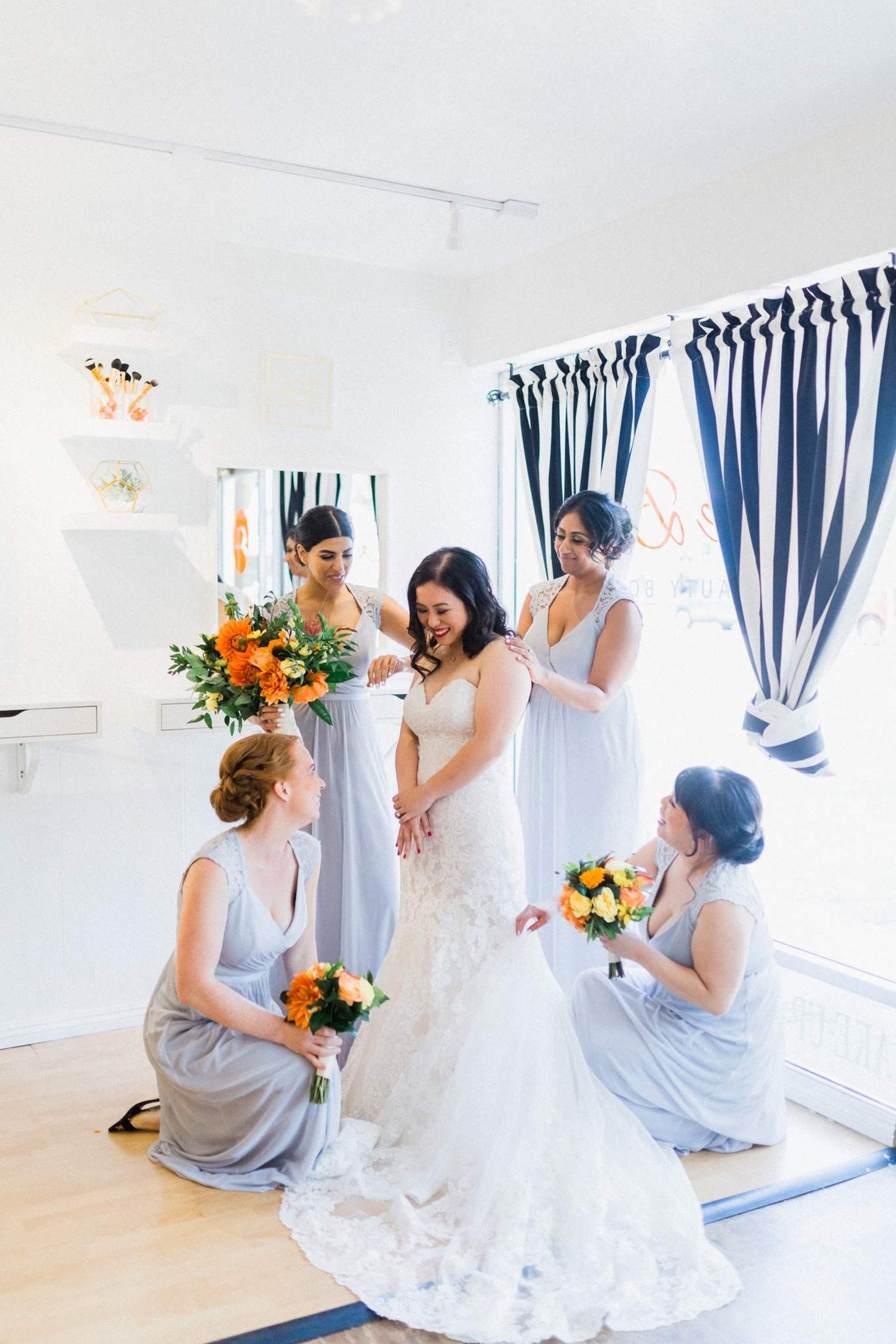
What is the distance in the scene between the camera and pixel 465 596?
3152 millimetres

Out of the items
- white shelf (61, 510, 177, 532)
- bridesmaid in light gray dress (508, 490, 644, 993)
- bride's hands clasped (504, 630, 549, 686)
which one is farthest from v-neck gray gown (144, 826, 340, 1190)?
white shelf (61, 510, 177, 532)

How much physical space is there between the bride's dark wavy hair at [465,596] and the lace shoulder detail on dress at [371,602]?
64 cm

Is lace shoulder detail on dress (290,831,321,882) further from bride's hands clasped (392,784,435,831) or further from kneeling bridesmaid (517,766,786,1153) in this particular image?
kneeling bridesmaid (517,766,786,1153)

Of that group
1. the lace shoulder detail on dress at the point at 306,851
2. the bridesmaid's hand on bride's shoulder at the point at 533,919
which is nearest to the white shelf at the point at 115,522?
the lace shoulder detail on dress at the point at 306,851

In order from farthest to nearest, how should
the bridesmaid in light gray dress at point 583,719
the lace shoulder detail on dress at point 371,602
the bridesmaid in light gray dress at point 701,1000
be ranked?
the lace shoulder detail on dress at point 371,602 < the bridesmaid in light gray dress at point 583,719 < the bridesmaid in light gray dress at point 701,1000

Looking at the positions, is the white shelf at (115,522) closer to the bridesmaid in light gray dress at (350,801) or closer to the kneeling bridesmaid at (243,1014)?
the bridesmaid in light gray dress at (350,801)

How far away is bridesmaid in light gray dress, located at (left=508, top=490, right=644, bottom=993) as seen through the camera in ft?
11.8

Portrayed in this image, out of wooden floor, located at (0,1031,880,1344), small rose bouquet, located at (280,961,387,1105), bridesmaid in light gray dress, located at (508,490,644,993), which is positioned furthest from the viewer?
bridesmaid in light gray dress, located at (508,490,644,993)

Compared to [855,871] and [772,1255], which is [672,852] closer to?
[855,871]

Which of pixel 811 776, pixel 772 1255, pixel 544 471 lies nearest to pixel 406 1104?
pixel 772 1255

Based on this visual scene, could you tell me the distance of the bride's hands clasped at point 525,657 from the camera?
10.6ft

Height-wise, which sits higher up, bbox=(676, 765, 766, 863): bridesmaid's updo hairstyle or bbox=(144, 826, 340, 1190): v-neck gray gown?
bbox=(676, 765, 766, 863): bridesmaid's updo hairstyle

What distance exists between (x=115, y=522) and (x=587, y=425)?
1.77 metres

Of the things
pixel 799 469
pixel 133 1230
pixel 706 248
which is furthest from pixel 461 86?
pixel 133 1230
